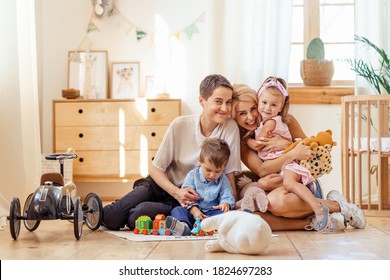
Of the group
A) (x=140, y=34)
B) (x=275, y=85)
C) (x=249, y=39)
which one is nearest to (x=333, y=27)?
(x=249, y=39)

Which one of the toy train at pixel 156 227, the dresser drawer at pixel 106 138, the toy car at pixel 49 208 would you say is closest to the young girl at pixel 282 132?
the toy train at pixel 156 227

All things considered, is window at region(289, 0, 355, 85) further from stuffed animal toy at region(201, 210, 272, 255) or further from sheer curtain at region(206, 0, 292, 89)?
stuffed animal toy at region(201, 210, 272, 255)

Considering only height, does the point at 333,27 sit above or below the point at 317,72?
above

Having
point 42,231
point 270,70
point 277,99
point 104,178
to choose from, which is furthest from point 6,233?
point 270,70

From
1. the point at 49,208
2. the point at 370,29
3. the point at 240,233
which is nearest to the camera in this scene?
the point at 240,233

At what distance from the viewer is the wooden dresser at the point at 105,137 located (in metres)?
4.64

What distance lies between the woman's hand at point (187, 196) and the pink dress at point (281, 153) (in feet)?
1.31

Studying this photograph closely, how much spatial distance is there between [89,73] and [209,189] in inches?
91.6

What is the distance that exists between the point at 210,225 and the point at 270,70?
2.58 metres

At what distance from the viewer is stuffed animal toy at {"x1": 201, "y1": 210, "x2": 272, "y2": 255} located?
2.11 meters

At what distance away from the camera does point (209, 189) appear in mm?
2855

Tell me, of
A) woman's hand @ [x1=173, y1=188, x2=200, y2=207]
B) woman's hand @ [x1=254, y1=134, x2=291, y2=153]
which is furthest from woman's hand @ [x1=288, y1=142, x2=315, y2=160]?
woman's hand @ [x1=173, y1=188, x2=200, y2=207]

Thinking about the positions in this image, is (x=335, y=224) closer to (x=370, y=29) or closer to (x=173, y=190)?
(x=173, y=190)
